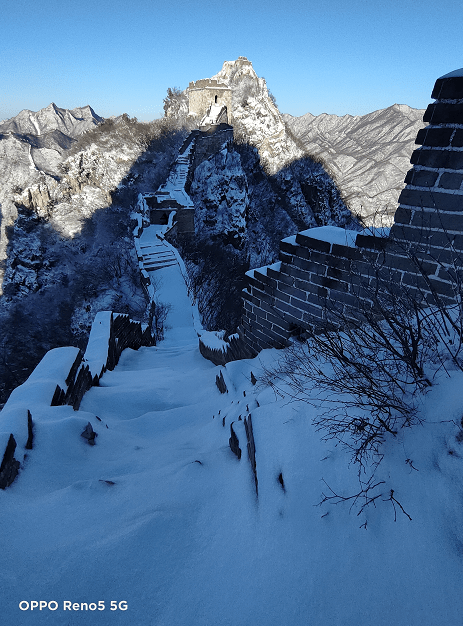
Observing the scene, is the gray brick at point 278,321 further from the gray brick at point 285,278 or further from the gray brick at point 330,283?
the gray brick at point 330,283

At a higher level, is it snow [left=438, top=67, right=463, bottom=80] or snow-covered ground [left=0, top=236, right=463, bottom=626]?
snow [left=438, top=67, right=463, bottom=80]

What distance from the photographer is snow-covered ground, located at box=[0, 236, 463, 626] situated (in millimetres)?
1252

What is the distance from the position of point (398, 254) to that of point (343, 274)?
2.02ft

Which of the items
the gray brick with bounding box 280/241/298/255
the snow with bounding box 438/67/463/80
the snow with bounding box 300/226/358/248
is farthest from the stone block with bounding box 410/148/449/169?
the gray brick with bounding box 280/241/298/255

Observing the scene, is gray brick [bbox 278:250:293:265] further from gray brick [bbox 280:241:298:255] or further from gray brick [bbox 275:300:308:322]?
gray brick [bbox 275:300:308:322]

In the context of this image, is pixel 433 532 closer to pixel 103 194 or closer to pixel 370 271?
pixel 370 271

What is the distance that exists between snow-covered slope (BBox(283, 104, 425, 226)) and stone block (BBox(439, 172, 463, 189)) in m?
53.3

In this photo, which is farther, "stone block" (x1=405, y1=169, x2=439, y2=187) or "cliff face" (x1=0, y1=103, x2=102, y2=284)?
"cliff face" (x1=0, y1=103, x2=102, y2=284)

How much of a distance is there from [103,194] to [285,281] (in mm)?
25251

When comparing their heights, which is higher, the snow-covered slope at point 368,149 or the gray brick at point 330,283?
the snow-covered slope at point 368,149

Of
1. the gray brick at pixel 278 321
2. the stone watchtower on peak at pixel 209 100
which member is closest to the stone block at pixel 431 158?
the gray brick at pixel 278 321

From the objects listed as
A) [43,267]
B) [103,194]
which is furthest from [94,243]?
[103,194]

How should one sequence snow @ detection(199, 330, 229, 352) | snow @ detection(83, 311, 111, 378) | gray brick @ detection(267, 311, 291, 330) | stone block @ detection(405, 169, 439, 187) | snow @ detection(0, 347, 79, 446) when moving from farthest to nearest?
snow @ detection(199, 330, 229, 352)
snow @ detection(83, 311, 111, 378)
gray brick @ detection(267, 311, 291, 330)
stone block @ detection(405, 169, 439, 187)
snow @ detection(0, 347, 79, 446)

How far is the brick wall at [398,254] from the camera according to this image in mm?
2580
